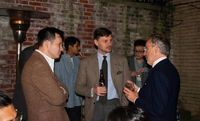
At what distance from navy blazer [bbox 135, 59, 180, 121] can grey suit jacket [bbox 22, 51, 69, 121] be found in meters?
0.95

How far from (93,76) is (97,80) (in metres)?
0.08

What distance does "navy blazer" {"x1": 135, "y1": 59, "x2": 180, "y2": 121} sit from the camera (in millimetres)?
4035

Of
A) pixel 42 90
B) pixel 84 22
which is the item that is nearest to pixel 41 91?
pixel 42 90

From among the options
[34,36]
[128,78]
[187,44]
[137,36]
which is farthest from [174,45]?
[128,78]

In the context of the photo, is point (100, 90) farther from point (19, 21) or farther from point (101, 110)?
point (19, 21)

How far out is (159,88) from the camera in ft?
13.2

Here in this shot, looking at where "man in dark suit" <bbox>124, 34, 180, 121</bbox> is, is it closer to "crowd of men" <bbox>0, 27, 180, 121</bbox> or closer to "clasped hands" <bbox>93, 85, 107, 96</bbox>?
"crowd of men" <bbox>0, 27, 180, 121</bbox>

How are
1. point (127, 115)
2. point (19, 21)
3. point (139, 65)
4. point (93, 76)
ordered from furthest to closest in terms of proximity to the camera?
point (139, 65)
point (19, 21)
point (93, 76)
point (127, 115)

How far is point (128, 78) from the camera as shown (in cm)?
506

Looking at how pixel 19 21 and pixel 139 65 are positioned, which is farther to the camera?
pixel 139 65

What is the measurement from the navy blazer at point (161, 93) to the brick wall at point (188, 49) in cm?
437

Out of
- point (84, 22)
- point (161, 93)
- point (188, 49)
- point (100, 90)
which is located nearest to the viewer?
point (161, 93)

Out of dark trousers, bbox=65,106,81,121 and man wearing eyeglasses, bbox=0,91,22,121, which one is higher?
man wearing eyeglasses, bbox=0,91,22,121

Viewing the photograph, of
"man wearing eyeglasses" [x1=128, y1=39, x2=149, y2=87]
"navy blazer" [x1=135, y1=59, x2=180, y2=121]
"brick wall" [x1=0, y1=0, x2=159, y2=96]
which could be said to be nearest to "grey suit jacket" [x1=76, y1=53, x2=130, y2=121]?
"navy blazer" [x1=135, y1=59, x2=180, y2=121]
